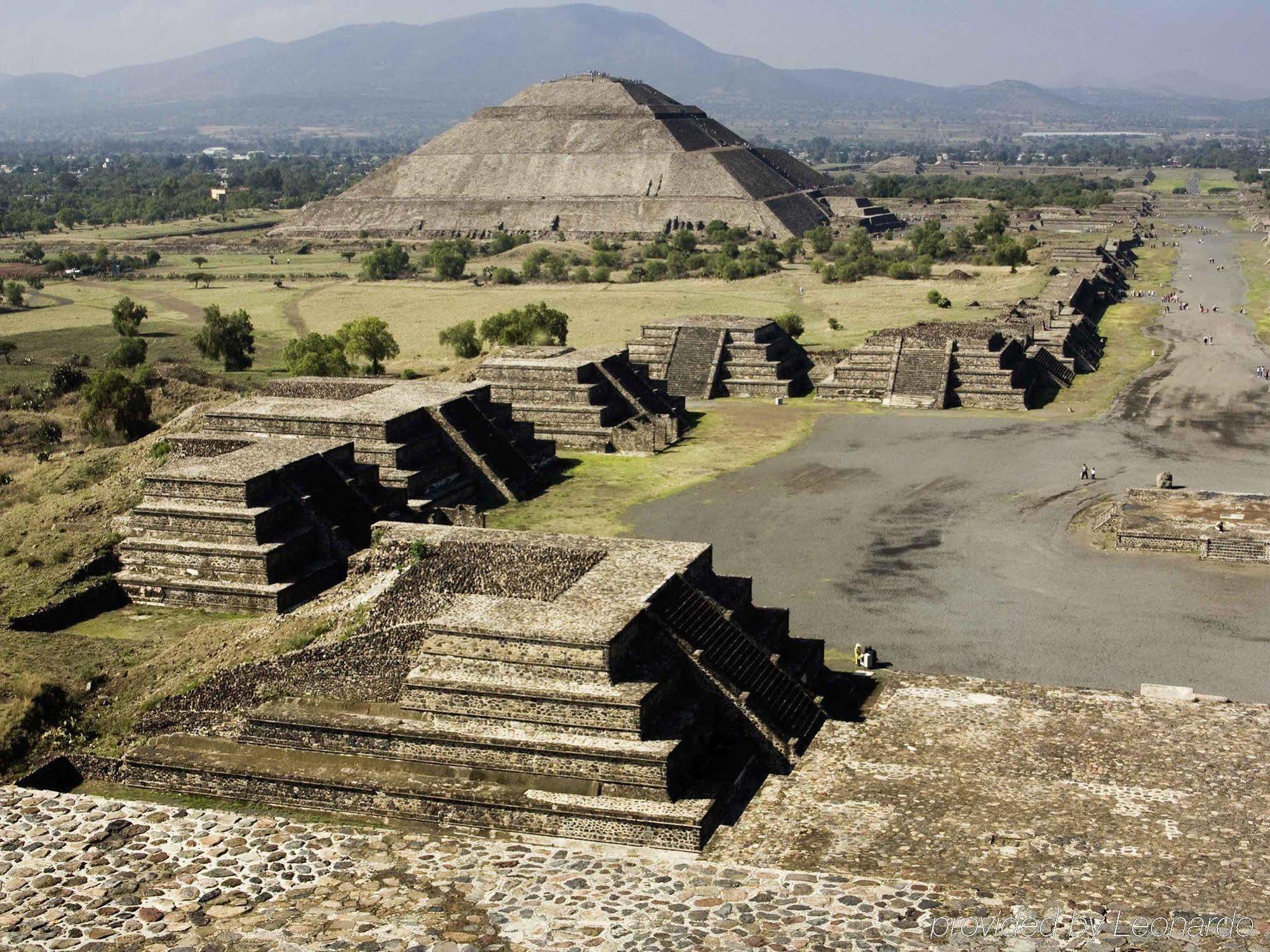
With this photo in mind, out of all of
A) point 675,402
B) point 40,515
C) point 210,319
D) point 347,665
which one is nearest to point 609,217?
point 210,319

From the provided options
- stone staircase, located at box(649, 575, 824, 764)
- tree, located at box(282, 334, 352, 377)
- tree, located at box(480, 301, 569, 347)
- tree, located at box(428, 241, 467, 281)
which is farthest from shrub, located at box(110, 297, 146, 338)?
stone staircase, located at box(649, 575, 824, 764)

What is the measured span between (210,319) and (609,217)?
6366cm

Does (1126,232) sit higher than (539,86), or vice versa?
(539,86)

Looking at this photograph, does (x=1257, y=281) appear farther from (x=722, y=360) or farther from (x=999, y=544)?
(x=999, y=544)

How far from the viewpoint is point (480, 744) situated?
17531mm

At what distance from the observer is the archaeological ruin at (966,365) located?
48250 mm

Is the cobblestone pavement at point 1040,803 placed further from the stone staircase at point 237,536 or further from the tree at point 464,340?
the tree at point 464,340

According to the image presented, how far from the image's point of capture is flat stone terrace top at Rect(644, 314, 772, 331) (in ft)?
169

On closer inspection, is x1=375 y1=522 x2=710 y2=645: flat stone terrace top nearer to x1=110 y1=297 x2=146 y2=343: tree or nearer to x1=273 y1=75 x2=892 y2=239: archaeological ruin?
x1=110 y1=297 x2=146 y2=343: tree

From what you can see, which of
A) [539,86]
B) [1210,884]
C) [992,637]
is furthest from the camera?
[539,86]

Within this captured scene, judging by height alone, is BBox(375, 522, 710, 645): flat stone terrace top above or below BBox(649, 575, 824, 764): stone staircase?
above

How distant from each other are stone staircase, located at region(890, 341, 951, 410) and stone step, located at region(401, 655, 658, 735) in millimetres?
32520

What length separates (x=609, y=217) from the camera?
393 feet

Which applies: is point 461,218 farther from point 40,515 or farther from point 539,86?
point 40,515
